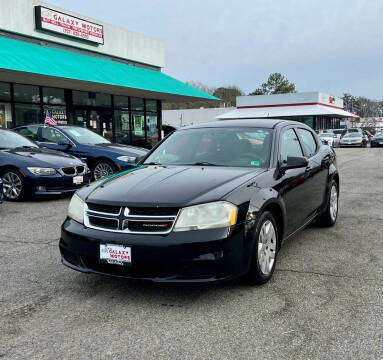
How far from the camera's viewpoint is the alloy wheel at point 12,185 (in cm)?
848

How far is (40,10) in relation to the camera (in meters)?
17.6

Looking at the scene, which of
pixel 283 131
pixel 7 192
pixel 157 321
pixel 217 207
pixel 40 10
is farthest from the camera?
pixel 40 10

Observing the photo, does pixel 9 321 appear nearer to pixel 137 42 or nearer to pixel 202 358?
pixel 202 358

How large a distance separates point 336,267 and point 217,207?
1.74 m

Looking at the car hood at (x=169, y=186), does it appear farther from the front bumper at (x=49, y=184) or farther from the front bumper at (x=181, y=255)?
the front bumper at (x=49, y=184)

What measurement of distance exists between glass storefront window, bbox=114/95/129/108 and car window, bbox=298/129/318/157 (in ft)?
58.6

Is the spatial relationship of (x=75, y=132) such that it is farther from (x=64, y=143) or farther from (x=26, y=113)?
(x=26, y=113)

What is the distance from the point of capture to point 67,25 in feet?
62.6

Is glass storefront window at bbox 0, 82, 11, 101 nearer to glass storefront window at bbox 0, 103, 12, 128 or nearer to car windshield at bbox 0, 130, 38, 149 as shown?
glass storefront window at bbox 0, 103, 12, 128

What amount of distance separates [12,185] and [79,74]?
8.90 m

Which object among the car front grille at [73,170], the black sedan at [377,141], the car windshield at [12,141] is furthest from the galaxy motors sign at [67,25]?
the black sedan at [377,141]

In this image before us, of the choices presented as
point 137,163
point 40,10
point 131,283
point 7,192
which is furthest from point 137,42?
point 131,283

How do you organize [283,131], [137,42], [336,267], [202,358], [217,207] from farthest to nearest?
[137,42] → [283,131] → [336,267] → [217,207] → [202,358]

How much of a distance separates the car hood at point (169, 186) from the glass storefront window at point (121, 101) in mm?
19036
